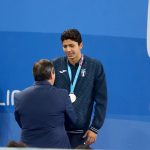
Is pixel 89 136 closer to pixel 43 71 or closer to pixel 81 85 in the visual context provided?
pixel 81 85

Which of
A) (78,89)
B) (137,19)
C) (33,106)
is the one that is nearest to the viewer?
(33,106)

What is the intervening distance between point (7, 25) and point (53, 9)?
1.40 feet

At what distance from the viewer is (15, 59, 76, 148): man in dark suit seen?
9.44 feet

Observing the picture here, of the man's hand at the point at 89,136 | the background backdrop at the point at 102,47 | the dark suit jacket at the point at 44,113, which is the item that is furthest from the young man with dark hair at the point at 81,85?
the background backdrop at the point at 102,47

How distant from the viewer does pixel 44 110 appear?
113 inches

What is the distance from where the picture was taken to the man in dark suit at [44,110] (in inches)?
113

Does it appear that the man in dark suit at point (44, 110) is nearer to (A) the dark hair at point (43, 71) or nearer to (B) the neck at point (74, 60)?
(A) the dark hair at point (43, 71)

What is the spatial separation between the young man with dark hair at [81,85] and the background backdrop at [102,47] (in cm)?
75

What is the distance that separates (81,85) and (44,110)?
444 mm

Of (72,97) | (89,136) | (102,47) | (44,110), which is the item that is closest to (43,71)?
(44,110)

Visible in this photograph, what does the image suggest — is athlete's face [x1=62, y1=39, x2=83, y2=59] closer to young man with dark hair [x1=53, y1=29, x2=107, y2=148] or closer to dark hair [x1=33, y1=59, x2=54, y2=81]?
young man with dark hair [x1=53, y1=29, x2=107, y2=148]

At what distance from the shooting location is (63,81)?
3283 mm

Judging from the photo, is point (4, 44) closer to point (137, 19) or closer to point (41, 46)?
point (41, 46)

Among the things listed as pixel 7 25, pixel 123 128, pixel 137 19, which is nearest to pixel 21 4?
pixel 7 25
